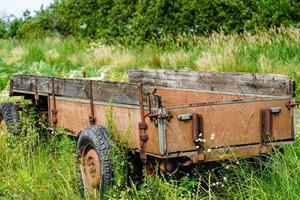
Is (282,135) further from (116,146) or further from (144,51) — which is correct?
(144,51)

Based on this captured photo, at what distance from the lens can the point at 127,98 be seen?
6121mm

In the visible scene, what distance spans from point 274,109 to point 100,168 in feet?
5.13

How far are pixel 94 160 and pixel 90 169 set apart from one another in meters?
0.13

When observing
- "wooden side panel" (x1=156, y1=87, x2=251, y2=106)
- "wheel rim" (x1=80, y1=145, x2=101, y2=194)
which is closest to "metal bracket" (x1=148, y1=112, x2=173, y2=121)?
"wheel rim" (x1=80, y1=145, x2=101, y2=194)

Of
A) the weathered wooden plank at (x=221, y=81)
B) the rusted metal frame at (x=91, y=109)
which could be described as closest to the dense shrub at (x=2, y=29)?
the weathered wooden plank at (x=221, y=81)

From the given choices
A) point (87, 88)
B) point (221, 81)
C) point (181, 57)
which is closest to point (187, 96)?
point (221, 81)

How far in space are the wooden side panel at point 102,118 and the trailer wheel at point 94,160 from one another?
0.19 metres

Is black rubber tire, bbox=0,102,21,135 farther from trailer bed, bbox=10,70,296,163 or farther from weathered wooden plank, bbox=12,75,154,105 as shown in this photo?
trailer bed, bbox=10,70,296,163

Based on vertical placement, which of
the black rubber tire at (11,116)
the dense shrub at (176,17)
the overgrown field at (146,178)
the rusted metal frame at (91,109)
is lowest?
the overgrown field at (146,178)

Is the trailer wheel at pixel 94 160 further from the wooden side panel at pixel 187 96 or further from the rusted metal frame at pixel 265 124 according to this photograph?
the wooden side panel at pixel 187 96

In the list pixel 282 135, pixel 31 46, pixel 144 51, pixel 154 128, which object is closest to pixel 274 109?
pixel 282 135

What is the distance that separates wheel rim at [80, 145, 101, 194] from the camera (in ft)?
20.4

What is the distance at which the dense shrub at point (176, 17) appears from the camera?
20984 millimetres

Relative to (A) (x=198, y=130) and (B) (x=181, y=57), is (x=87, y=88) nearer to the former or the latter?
(A) (x=198, y=130)
